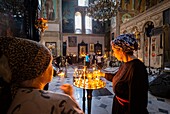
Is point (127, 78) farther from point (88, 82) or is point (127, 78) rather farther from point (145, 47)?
point (145, 47)

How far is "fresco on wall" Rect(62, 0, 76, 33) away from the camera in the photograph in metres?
23.3

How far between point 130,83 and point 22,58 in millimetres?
1199

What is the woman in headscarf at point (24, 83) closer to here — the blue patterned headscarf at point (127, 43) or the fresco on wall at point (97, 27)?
the blue patterned headscarf at point (127, 43)

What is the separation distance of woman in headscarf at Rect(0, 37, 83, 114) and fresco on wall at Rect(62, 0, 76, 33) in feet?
76.3

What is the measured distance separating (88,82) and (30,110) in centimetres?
152

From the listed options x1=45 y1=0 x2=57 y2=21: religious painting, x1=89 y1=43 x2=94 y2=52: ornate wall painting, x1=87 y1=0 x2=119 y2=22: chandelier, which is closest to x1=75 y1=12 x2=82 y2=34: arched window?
x1=89 y1=43 x2=94 y2=52: ornate wall painting

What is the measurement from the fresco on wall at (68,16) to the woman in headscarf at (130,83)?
2225 cm

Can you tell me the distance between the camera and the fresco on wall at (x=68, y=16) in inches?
919

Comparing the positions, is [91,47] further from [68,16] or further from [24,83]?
[24,83]

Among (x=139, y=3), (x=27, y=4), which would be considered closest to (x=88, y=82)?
(x=27, y=4)

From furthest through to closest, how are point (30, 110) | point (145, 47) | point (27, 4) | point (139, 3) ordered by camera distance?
point (139, 3) → point (145, 47) → point (27, 4) → point (30, 110)

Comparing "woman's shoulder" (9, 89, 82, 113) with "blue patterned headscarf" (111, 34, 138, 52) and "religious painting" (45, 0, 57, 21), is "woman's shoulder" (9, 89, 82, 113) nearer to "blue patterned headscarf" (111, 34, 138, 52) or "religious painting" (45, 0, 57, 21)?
"blue patterned headscarf" (111, 34, 138, 52)

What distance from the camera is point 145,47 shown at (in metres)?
13.8

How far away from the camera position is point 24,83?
0.80 meters
